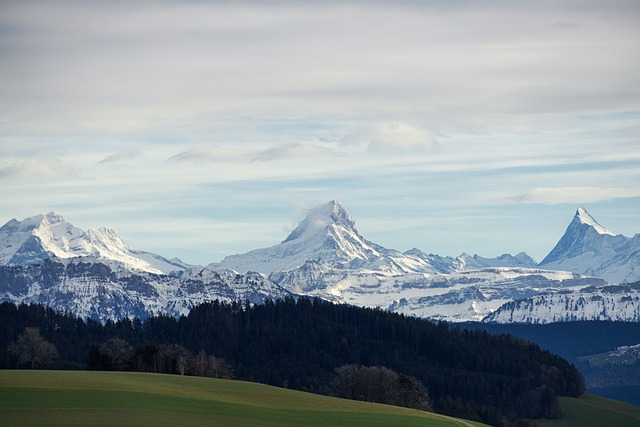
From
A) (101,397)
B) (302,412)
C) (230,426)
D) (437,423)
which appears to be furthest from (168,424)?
(437,423)

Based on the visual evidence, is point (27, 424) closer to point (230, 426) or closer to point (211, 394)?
point (230, 426)

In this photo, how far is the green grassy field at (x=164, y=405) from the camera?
11781 centimetres

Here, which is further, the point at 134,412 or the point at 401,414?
the point at 401,414

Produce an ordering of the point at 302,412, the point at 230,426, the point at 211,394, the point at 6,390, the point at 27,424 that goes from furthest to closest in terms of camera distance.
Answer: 1. the point at 211,394
2. the point at 302,412
3. the point at 6,390
4. the point at 230,426
5. the point at 27,424

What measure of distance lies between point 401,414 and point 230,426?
34.1 meters

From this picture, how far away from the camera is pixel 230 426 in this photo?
119m

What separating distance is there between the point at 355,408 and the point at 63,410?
1607 inches

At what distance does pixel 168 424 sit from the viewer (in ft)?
378

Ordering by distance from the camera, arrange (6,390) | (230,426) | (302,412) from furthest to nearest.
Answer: (302,412)
(6,390)
(230,426)

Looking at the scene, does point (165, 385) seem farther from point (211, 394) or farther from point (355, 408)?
point (355, 408)

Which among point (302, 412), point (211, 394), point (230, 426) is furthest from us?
point (211, 394)

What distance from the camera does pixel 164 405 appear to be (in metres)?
132

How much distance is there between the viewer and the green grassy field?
118 m

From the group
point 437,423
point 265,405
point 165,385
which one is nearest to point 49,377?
point 165,385
